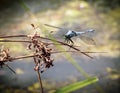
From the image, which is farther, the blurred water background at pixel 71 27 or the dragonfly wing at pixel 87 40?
the blurred water background at pixel 71 27

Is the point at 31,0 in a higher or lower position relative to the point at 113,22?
higher

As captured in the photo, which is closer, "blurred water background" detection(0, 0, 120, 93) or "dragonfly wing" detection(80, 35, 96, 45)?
"dragonfly wing" detection(80, 35, 96, 45)

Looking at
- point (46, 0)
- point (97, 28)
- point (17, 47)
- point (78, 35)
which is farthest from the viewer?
point (46, 0)

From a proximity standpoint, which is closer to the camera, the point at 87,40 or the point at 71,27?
the point at 87,40

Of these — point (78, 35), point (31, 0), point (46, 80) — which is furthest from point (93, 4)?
point (78, 35)

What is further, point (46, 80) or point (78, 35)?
point (46, 80)

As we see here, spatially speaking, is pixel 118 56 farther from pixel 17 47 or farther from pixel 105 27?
pixel 17 47

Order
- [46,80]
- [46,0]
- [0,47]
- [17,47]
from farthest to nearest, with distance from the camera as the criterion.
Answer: [46,0] < [17,47] < [46,80] < [0,47]

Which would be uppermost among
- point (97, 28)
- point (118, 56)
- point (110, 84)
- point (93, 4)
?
point (93, 4)
